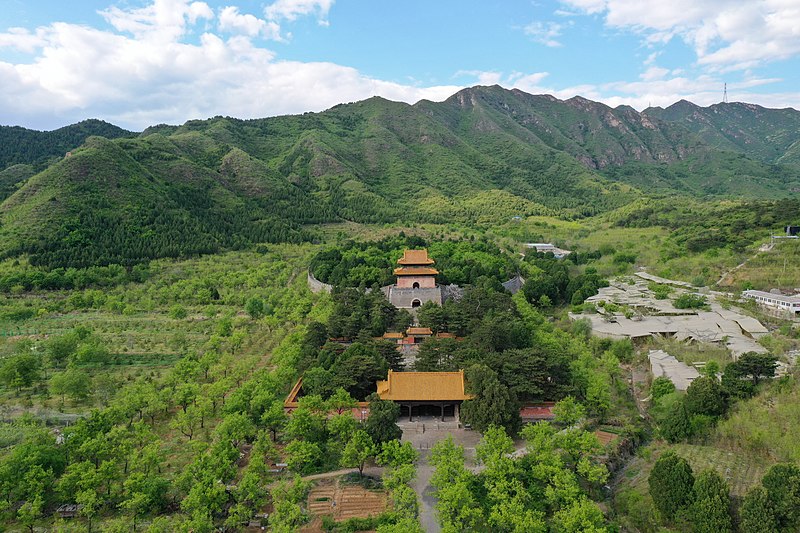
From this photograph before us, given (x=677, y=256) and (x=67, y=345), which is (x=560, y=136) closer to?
(x=677, y=256)

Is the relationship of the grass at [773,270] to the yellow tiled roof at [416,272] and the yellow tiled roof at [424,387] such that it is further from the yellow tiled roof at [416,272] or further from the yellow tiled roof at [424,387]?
the yellow tiled roof at [424,387]

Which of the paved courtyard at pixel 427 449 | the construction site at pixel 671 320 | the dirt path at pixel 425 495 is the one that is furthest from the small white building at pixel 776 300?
the dirt path at pixel 425 495

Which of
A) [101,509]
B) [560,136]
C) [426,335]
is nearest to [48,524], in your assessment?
[101,509]

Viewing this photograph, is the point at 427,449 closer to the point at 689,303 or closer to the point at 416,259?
the point at 416,259

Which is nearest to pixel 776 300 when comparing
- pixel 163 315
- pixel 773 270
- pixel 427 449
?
pixel 773 270

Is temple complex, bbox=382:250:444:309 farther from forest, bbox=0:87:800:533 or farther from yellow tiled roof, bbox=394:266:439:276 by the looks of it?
forest, bbox=0:87:800:533
